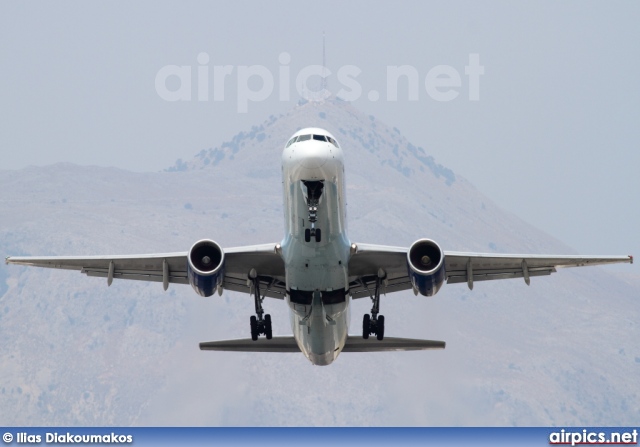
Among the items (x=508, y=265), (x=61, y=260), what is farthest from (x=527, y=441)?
(x=61, y=260)

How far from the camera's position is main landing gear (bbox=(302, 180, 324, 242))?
3638 cm

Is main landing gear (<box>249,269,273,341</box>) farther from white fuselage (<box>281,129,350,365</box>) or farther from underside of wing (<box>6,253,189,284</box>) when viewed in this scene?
underside of wing (<box>6,253,189,284</box>)

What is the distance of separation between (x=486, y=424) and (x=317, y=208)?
115m

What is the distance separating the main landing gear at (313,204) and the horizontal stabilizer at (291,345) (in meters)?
8.25

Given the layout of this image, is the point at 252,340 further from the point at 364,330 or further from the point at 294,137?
the point at 294,137

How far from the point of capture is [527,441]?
4981 cm

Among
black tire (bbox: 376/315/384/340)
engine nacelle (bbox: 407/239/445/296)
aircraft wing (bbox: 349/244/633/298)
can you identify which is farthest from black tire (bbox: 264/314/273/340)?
engine nacelle (bbox: 407/239/445/296)

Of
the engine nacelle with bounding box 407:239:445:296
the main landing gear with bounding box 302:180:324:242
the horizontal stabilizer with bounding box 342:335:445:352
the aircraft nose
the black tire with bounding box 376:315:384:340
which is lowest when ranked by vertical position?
the horizontal stabilizer with bounding box 342:335:445:352

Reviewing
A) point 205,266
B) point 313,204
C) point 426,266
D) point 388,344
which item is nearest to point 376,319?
point 388,344

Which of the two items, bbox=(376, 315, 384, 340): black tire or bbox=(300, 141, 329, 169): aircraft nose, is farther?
bbox=(376, 315, 384, 340): black tire

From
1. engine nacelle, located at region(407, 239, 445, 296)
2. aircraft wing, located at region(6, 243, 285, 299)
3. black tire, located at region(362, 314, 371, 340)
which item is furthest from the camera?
black tire, located at region(362, 314, 371, 340)

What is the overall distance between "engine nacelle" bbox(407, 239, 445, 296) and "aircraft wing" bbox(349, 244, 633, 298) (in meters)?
1.57

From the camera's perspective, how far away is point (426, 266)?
127 ft

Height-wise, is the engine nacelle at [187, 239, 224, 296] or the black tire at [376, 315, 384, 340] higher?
the engine nacelle at [187, 239, 224, 296]
